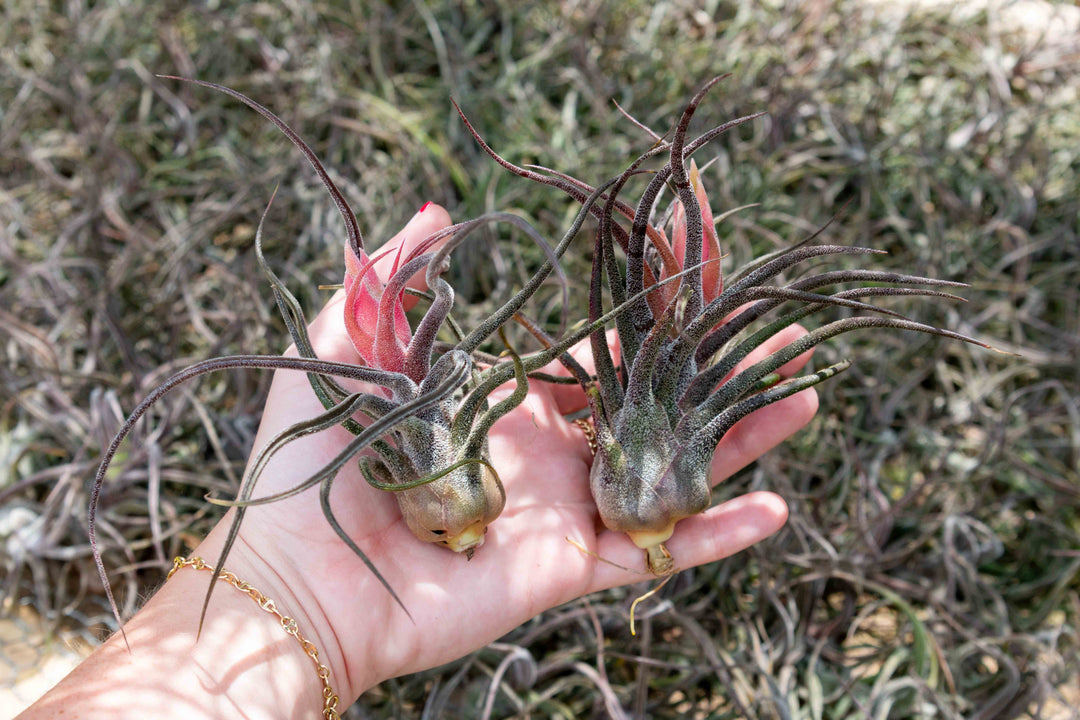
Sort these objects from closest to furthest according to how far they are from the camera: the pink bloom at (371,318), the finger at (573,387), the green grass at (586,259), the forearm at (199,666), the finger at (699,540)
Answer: the forearm at (199,666) < the pink bloom at (371,318) < the finger at (699,540) < the finger at (573,387) < the green grass at (586,259)

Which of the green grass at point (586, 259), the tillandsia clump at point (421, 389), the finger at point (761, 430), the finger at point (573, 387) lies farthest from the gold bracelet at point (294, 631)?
the finger at point (761, 430)

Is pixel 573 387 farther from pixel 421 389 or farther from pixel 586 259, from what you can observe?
pixel 586 259

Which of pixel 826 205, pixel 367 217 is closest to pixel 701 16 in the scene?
pixel 826 205

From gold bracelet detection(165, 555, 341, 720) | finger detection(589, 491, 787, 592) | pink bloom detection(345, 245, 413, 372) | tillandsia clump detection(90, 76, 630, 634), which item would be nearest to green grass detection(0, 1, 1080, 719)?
finger detection(589, 491, 787, 592)

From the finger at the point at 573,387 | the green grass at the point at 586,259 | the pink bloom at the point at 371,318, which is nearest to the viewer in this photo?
the pink bloom at the point at 371,318

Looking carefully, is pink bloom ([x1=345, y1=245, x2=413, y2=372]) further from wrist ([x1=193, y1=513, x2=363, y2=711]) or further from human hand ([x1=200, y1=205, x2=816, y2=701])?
wrist ([x1=193, y1=513, x2=363, y2=711])

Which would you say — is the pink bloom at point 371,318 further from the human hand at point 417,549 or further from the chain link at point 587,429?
the chain link at point 587,429

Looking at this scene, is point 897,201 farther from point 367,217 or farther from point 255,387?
point 255,387
